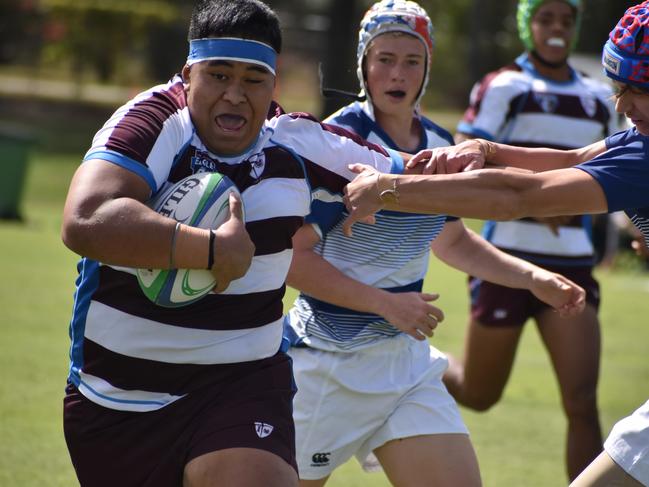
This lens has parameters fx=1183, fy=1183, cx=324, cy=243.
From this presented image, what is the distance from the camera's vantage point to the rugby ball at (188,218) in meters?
3.63

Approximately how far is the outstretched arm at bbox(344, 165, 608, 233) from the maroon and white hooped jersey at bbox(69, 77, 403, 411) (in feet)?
1.37

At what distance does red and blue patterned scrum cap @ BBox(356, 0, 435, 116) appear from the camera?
5.32 meters

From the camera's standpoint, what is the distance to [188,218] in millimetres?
3662

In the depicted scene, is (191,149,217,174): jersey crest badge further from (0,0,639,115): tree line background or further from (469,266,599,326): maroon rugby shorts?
(0,0,639,115): tree line background

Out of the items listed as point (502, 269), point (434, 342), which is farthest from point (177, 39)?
point (502, 269)

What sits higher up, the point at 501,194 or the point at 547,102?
the point at 501,194

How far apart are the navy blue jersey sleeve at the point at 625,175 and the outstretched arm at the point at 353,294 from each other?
0.92 meters

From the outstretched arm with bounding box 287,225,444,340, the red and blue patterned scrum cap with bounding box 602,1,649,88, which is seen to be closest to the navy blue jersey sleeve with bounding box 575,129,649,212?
the red and blue patterned scrum cap with bounding box 602,1,649,88

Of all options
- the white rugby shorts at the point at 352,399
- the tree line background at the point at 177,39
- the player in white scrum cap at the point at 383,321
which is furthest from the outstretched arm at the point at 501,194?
the tree line background at the point at 177,39

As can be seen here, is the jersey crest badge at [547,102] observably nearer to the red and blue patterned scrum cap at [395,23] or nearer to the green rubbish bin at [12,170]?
the red and blue patterned scrum cap at [395,23]

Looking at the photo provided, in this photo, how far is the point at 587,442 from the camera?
21.3 ft

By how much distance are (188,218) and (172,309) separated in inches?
13.3

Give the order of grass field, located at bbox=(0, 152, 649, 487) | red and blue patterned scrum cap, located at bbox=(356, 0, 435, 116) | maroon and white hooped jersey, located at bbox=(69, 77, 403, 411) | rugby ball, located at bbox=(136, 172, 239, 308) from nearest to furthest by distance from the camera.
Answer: rugby ball, located at bbox=(136, 172, 239, 308)
maroon and white hooped jersey, located at bbox=(69, 77, 403, 411)
red and blue patterned scrum cap, located at bbox=(356, 0, 435, 116)
grass field, located at bbox=(0, 152, 649, 487)

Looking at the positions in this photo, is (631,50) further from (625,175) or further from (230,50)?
(230,50)
